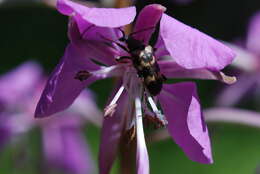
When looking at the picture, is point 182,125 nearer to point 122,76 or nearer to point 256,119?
point 122,76

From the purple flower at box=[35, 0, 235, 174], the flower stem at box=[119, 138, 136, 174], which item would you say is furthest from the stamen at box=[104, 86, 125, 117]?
the flower stem at box=[119, 138, 136, 174]

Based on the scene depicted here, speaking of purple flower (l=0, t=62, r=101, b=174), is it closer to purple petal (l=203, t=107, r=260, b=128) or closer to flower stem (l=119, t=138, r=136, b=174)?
purple petal (l=203, t=107, r=260, b=128)

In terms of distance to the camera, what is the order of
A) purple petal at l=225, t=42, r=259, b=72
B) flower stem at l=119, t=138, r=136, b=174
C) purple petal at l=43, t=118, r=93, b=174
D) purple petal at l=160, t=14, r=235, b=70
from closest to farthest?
purple petal at l=160, t=14, r=235, b=70
flower stem at l=119, t=138, r=136, b=174
purple petal at l=225, t=42, r=259, b=72
purple petal at l=43, t=118, r=93, b=174

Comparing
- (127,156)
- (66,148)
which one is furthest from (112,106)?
(66,148)

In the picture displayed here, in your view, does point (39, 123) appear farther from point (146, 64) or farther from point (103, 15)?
point (103, 15)

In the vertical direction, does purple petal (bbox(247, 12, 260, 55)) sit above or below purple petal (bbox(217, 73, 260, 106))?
above

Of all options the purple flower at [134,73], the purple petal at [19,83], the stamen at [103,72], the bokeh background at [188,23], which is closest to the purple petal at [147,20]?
the purple flower at [134,73]

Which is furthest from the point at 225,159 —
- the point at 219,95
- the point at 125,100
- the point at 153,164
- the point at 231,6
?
the point at 125,100
